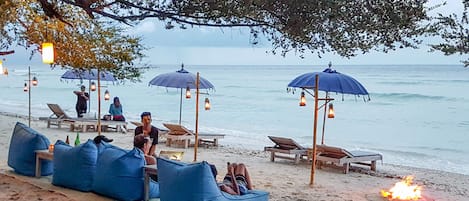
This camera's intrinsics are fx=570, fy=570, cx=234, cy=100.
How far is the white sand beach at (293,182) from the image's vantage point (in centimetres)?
618

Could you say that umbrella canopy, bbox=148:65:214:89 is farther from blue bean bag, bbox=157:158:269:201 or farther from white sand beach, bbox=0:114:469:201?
blue bean bag, bbox=157:158:269:201

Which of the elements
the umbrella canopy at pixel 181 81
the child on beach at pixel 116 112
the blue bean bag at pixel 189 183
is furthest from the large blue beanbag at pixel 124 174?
the child on beach at pixel 116 112

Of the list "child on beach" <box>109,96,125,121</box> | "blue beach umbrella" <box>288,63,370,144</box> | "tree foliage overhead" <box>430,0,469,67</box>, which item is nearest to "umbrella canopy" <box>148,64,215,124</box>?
"child on beach" <box>109,96,125,121</box>

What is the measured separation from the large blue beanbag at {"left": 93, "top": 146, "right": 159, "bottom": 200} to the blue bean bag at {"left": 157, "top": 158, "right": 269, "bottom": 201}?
817mm

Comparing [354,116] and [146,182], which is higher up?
[146,182]

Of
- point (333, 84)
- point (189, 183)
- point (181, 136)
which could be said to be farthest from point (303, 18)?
point (181, 136)

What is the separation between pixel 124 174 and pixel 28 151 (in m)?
1.90

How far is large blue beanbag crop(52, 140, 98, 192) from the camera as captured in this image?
6086 mm

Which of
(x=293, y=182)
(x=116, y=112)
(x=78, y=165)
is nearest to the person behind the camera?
(x=78, y=165)

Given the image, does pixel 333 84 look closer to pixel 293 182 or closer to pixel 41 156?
pixel 293 182

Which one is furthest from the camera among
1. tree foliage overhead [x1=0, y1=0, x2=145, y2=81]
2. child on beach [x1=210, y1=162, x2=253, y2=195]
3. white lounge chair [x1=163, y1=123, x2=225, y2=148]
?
white lounge chair [x1=163, y1=123, x2=225, y2=148]

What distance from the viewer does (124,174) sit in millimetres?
5668

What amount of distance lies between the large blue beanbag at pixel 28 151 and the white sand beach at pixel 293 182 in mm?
139

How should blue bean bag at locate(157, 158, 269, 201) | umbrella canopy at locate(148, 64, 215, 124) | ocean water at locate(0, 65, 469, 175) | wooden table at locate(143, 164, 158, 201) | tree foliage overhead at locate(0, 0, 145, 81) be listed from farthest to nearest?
ocean water at locate(0, 65, 469, 175)
umbrella canopy at locate(148, 64, 215, 124)
tree foliage overhead at locate(0, 0, 145, 81)
wooden table at locate(143, 164, 158, 201)
blue bean bag at locate(157, 158, 269, 201)
